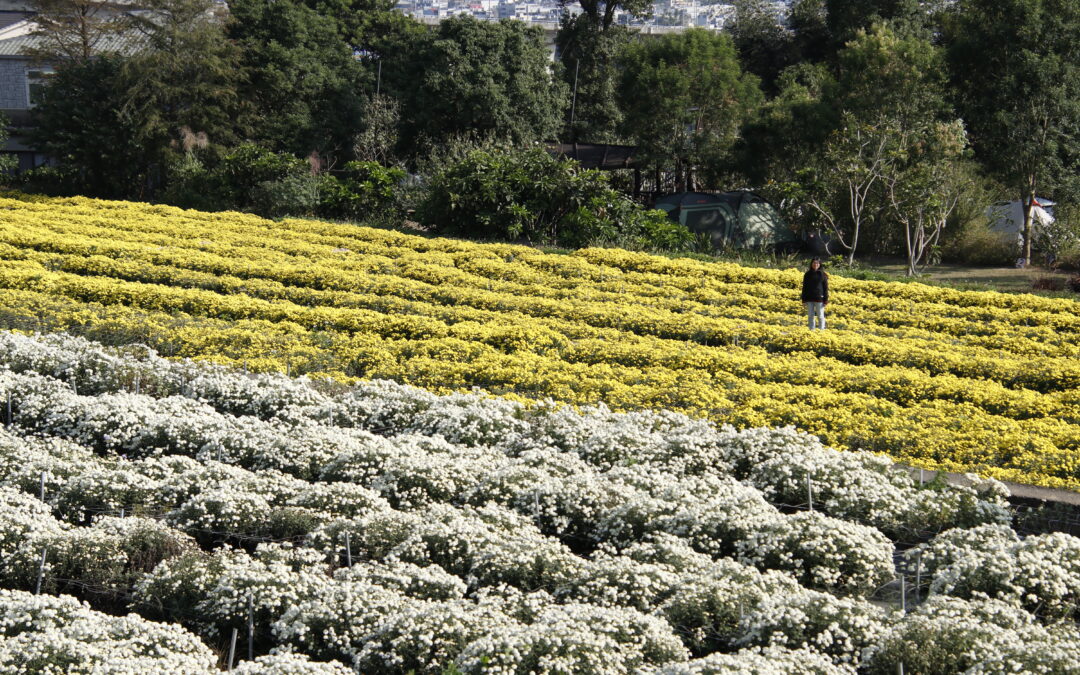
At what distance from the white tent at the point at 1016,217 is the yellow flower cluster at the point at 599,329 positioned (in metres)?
8.62

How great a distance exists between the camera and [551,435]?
11922mm

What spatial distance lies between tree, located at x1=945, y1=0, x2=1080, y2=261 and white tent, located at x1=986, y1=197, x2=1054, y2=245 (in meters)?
0.85

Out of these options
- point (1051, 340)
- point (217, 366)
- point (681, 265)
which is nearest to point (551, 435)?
point (217, 366)

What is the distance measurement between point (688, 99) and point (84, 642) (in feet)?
96.4

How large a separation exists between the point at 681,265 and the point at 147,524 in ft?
48.5

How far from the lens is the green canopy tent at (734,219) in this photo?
91.7ft

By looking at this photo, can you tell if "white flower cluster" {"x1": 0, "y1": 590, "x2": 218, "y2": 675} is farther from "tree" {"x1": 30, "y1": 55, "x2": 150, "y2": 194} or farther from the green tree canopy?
"tree" {"x1": 30, "y1": 55, "x2": 150, "y2": 194}

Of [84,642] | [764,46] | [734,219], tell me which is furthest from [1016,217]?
[84,642]

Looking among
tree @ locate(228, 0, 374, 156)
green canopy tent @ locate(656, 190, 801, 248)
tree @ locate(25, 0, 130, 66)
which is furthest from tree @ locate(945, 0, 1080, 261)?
tree @ locate(25, 0, 130, 66)

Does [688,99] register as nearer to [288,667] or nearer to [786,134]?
[786,134]

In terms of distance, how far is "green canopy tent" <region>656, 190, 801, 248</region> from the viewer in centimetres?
2794

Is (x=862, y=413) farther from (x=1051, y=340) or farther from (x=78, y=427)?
(x=78, y=427)

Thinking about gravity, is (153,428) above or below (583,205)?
below

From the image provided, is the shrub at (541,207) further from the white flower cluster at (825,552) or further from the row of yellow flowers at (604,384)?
the white flower cluster at (825,552)
